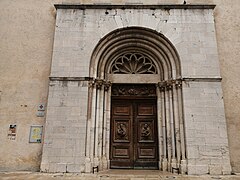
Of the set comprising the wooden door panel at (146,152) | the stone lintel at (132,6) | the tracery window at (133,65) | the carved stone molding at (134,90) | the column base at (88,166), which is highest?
the stone lintel at (132,6)

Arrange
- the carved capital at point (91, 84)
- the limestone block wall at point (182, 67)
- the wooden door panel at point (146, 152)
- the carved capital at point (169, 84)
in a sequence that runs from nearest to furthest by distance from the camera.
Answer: the limestone block wall at point (182, 67) → the carved capital at point (91, 84) → the carved capital at point (169, 84) → the wooden door panel at point (146, 152)

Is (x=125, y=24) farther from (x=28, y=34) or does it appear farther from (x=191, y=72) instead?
(x=28, y=34)

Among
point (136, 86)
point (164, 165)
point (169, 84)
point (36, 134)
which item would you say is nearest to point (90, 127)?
point (36, 134)

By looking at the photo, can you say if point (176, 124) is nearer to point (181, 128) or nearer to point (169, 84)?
point (181, 128)

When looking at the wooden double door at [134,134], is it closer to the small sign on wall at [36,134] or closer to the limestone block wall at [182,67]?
the limestone block wall at [182,67]

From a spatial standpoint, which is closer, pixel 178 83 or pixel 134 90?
pixel 178 83

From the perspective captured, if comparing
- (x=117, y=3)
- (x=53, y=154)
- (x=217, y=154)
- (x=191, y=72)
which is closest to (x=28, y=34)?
(x=117, y=3)

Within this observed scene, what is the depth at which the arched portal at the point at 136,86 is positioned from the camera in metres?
5.87

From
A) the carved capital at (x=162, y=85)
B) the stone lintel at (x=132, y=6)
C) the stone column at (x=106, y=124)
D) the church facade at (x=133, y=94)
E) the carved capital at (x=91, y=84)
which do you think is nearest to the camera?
the church facade at (x=133, y=94)

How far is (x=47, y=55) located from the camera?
6.75 meters

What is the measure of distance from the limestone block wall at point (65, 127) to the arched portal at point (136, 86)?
0.77 feet

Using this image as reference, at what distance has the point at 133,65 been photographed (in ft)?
22.8

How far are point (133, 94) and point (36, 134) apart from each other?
3.15 m

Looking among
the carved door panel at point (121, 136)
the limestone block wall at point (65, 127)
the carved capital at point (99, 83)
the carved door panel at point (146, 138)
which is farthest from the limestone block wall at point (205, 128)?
the limestone block wall at point (65, 127)
